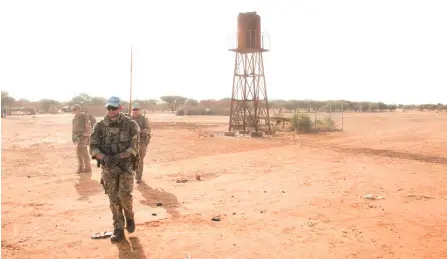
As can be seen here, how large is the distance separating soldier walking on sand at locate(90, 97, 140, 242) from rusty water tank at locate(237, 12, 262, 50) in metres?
19.1

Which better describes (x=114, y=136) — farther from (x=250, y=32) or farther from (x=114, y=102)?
(x=250, y=32)

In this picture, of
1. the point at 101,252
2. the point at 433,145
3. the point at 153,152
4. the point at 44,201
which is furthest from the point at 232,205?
the point at 433,145

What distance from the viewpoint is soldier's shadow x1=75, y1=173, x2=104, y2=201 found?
7.79 meters

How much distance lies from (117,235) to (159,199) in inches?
92.6

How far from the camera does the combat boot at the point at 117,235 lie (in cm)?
511

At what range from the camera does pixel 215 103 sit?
7825 cm

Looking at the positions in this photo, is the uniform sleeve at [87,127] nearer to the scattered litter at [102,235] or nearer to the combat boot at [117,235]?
the scattered litter at [102,235]

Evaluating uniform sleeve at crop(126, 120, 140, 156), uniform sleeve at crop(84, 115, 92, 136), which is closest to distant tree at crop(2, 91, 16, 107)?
uniform sleeve at crop(84, 115, 92, 136)

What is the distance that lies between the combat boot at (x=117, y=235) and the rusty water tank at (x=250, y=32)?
19818 mm

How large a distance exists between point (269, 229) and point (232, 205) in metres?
1.48

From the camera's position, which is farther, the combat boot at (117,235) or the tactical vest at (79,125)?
the tactical vest at (79,125)

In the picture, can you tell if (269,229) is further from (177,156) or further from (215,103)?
(215,103)

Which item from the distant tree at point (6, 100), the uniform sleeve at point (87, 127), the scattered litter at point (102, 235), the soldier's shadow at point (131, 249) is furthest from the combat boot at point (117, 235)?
the distant tree at point (6, 100)

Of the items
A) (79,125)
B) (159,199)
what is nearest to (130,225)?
(159,199)
